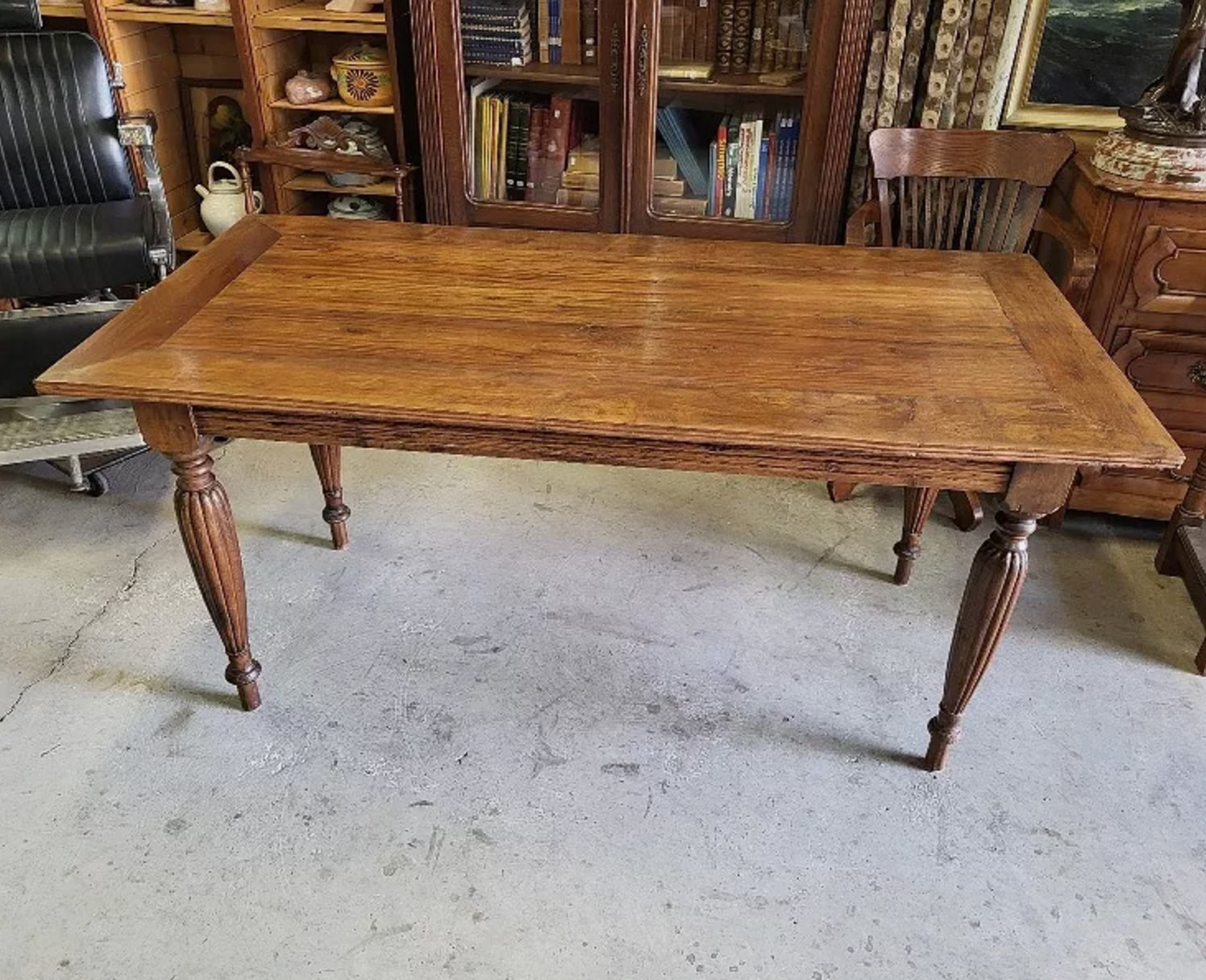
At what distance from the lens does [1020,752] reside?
179 centimetres

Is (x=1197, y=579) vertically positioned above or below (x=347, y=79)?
below

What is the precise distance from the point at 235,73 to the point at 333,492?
189 centimetres

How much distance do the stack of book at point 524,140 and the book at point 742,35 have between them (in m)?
0.42

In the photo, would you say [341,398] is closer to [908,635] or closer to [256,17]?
[908,635]

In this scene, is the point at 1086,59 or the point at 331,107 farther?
the point at 331,107

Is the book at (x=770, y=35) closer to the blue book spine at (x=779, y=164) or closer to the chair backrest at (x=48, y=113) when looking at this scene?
the blue book spine at (x=779, y=164)

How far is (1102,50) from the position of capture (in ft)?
7.91

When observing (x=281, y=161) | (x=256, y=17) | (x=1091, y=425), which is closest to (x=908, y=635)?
(x=1091, y=425)

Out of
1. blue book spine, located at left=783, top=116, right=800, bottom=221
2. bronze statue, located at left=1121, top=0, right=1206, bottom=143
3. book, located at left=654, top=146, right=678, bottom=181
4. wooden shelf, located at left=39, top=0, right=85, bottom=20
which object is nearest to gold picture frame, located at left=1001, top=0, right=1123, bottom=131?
bronze statue, located at left=1121, top=0, right=1206, bottom=143

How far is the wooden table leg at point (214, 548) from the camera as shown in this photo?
5.15ft

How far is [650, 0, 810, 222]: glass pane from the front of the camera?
8.55 feet

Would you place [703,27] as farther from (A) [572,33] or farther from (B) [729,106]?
(A) [572,33]

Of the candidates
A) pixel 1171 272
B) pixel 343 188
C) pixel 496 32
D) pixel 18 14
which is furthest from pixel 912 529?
pixel 18 14

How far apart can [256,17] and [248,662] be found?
1982 mm
